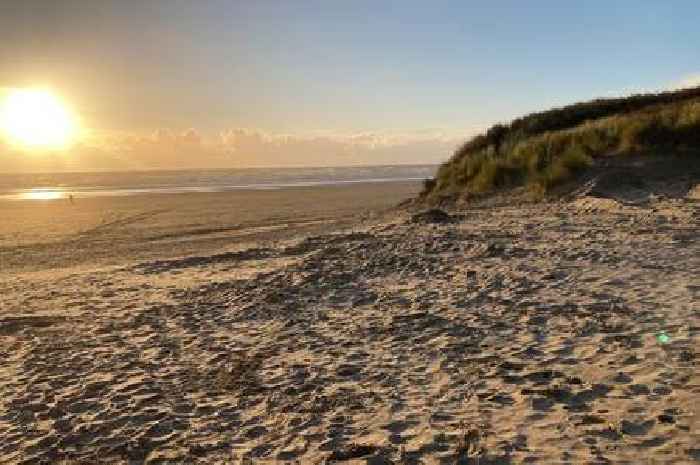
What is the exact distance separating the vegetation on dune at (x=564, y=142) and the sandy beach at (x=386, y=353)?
4380 millimetres

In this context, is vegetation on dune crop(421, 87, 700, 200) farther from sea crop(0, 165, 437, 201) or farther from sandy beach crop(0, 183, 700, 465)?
sea crop(0, 165, 437, 201)

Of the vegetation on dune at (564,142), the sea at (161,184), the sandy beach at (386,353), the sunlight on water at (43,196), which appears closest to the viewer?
the sandy beach at (386,353)

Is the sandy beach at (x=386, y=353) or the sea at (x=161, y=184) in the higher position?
the sea at (x=161, y=184)

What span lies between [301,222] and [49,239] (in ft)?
30.2

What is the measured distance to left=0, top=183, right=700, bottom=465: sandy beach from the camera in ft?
15.5

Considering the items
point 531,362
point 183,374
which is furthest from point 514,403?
point 183,374

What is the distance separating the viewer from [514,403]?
5.07m

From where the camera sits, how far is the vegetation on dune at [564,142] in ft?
57.6

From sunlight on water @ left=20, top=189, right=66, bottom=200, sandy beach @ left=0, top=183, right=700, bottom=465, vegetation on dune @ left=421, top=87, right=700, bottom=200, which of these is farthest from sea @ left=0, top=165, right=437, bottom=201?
sandy beach @ left=0, top=183, right=700, bottom=465

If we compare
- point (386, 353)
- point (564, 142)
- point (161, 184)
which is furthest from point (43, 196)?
point (386, 353)

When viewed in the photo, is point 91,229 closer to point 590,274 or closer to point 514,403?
point 590,274

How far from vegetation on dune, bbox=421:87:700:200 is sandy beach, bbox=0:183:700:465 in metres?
4.38

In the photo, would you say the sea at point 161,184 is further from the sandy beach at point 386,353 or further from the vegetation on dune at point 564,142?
the sandy beach at point 386,353

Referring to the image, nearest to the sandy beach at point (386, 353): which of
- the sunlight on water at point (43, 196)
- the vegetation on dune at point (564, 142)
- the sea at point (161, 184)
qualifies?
the vegetation on dune at point (564, 142)
